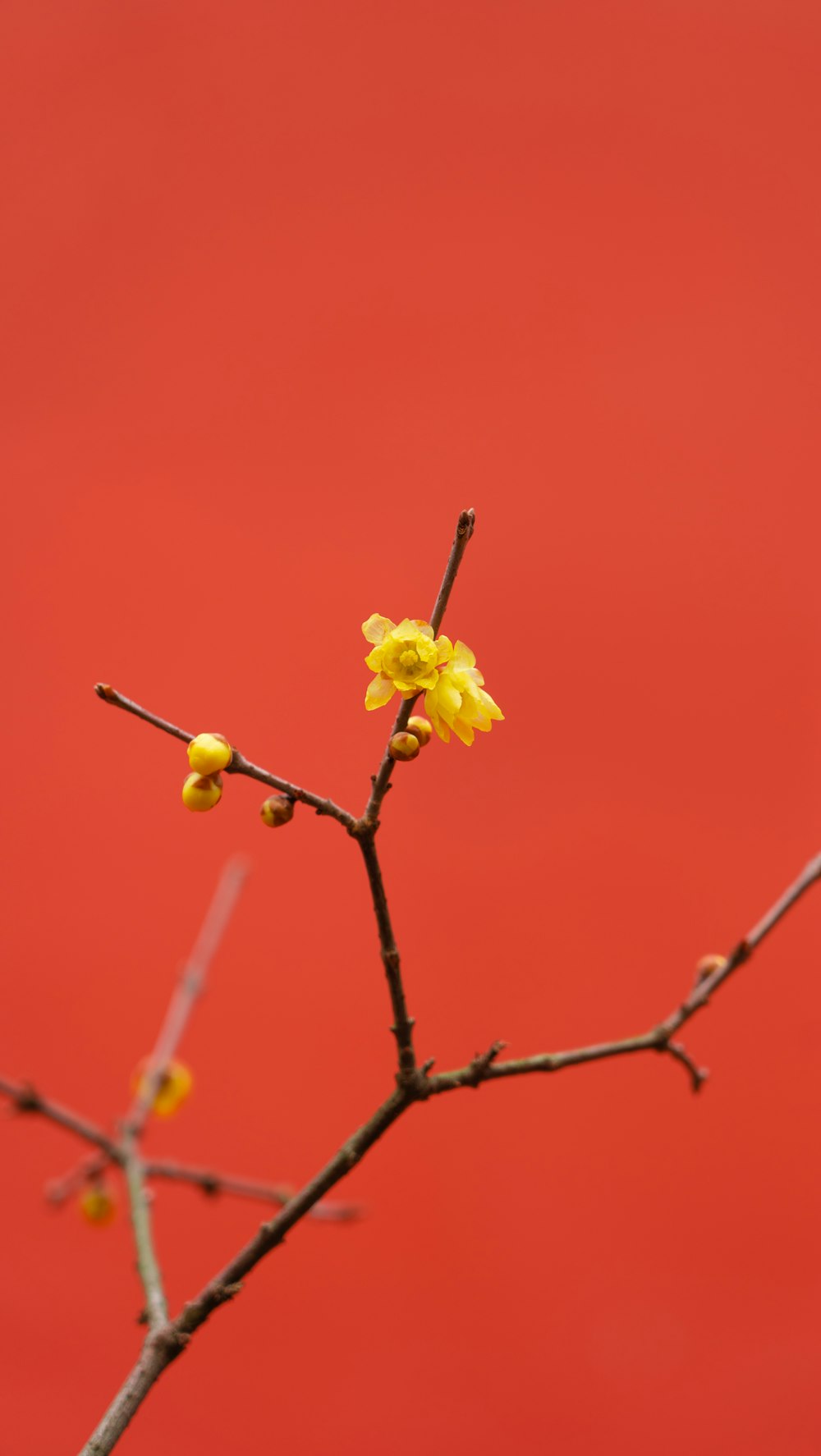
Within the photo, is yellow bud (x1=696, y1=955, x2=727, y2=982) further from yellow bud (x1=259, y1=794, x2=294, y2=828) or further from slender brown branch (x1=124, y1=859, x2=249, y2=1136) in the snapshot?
slender brown branch (x1=124, y1=859, x2=249, y2=1136)

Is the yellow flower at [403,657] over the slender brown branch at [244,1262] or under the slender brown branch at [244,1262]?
over

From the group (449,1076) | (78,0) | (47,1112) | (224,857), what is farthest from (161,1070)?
(78,0)

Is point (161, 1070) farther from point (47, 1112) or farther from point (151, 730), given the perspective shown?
point (151, 730)

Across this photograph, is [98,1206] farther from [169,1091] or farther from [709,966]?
[709,966]

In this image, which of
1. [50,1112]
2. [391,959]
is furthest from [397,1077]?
[50,1112]

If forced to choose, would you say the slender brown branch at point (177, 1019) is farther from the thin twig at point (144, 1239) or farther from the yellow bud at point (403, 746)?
the yellow bud at point (403, 746)

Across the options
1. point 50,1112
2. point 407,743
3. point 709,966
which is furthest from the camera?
point 50,1112

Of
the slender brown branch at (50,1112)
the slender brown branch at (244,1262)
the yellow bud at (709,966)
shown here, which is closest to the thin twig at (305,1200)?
the slender brown branch at (244,1262)
